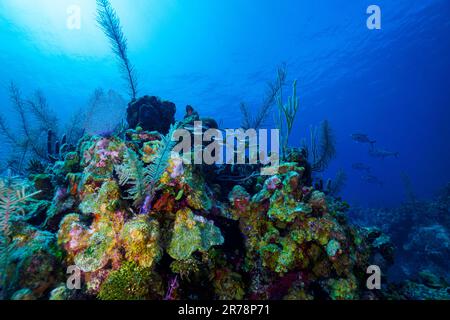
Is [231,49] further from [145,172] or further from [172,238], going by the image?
[172,238]

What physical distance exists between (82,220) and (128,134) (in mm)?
1951

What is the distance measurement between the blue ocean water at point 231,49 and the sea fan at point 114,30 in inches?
501

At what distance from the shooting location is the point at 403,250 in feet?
40.7

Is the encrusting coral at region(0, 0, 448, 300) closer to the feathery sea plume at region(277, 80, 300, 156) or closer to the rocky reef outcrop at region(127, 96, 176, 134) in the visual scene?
the feathery sea plume at region(277, 80, 300, 156)

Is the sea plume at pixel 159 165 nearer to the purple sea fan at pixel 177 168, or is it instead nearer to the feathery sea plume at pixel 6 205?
the purple sea fan at pixel 177 168

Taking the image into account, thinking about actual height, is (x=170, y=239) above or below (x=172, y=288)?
above

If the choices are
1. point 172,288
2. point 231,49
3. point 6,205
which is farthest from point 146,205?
point 231,49

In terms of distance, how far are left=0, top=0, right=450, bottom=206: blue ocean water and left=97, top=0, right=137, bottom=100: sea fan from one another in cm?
1272

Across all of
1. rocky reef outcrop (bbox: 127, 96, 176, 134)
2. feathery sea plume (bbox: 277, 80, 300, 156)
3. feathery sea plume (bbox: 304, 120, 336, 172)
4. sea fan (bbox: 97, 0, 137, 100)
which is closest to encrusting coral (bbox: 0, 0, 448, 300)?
feathery sea plume (bbox: 277, 80, 300, 156)

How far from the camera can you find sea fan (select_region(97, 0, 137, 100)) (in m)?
6.98

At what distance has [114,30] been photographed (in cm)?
718

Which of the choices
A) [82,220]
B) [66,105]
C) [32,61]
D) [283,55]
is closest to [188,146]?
[82,220]

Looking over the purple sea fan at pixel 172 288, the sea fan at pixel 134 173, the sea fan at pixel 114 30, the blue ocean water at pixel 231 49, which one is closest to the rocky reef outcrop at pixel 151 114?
the sea fan at pixel 114 30

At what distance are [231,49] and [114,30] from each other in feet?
83.1
